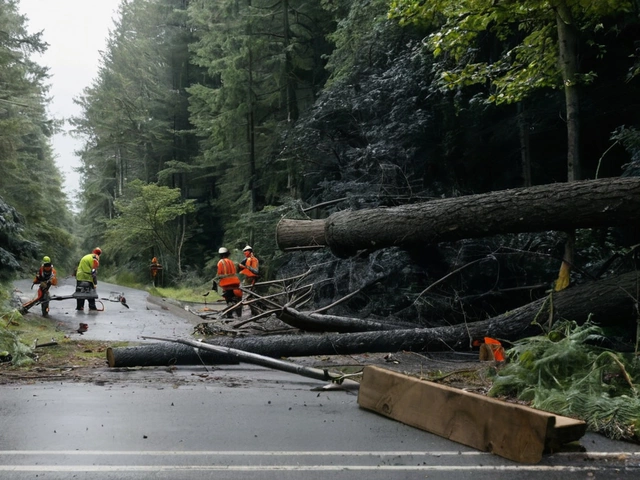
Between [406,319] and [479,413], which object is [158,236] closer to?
[406,319]

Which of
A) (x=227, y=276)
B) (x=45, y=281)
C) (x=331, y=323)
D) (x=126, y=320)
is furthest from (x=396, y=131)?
(x=45, y=281)

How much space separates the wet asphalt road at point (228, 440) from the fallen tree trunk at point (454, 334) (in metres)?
1.25

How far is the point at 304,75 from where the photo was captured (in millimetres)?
30703

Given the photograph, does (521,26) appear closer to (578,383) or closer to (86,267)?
(578,383)

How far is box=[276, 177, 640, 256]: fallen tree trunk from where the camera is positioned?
7.70 metres

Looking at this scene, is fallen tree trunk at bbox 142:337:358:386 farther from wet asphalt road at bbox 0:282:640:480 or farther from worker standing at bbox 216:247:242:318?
worker standing at bbox 216:247:242:318

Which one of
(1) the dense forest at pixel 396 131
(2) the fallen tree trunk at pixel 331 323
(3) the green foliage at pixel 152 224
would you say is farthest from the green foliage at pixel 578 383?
(3) the green foliage at pixel 152 224

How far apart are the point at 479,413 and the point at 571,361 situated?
185 cm

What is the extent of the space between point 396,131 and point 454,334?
7.67 m

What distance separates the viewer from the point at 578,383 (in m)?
5.50

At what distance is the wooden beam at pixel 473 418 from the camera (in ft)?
13.8

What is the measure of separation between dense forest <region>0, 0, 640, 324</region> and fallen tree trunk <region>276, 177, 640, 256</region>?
826 millimetres

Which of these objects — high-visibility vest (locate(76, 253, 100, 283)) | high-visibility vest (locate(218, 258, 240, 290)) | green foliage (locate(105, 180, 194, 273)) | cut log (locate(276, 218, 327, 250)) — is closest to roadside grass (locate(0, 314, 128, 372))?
cut log (locate(276, 218, 327, 250))

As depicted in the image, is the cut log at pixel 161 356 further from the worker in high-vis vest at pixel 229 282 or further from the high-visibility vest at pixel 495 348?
the worker in high-vis vest at pixel 229 282
